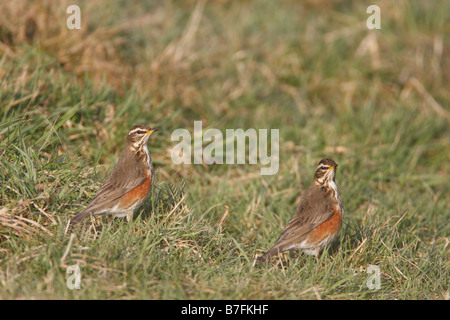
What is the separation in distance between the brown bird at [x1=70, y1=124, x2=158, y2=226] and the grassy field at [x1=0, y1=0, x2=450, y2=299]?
211 millimetres

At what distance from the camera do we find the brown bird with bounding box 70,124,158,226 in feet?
22.2

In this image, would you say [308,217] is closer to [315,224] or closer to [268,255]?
[315,224]

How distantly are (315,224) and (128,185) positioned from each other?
7.22ft

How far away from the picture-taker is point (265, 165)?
388 inches

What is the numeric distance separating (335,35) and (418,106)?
7.78 feet

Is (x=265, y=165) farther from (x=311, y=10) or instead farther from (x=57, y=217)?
(x=311, y=10)

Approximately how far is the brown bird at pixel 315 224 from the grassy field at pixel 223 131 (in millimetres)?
197

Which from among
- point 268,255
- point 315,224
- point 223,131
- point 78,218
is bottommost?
point 268,255

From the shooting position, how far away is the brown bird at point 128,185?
675 cm

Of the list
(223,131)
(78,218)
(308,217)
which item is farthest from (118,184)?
(223,131)

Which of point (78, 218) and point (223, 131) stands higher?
point (223, 131)

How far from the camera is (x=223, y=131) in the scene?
10.5m
